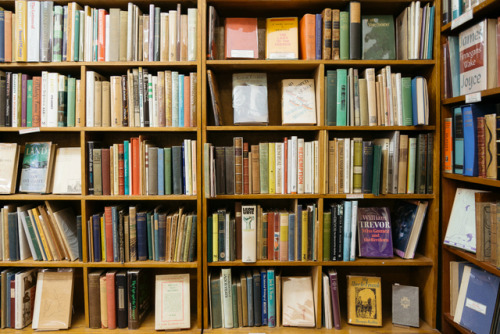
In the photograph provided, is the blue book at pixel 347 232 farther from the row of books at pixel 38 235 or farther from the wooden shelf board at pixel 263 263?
the row of books at pixel 38 235

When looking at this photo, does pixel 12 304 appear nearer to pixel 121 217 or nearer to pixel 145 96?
pixel 121 217

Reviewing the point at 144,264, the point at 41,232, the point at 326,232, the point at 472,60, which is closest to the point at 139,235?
the point at 144,264

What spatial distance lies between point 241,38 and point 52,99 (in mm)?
1095

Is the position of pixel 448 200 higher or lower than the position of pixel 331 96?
lower

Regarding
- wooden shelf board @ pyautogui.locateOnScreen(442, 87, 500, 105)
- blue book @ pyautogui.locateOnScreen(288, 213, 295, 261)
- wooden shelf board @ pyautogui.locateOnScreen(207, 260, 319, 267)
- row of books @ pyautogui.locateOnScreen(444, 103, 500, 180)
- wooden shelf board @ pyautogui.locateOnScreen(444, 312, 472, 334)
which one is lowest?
wooden shelf board @ pyautogui.locateOnScreen(444, 312, 472, 334)

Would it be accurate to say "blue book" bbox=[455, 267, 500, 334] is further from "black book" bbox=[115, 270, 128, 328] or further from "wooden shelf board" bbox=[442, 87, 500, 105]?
"black book" bbox=[115, 270, 128, 328]

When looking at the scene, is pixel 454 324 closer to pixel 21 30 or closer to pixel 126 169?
pixel 126 169

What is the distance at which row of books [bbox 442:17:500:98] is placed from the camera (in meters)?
1.38

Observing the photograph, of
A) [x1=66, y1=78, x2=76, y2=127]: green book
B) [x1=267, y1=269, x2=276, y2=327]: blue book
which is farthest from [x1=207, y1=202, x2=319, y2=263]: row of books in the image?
[x1=66, y1=78, x2=76, y2=127]: green book

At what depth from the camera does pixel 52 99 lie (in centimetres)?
172

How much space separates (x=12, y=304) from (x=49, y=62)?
1.34 meters

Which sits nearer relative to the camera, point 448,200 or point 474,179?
point 474,179

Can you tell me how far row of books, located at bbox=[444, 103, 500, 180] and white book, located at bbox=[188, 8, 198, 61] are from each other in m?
1.37

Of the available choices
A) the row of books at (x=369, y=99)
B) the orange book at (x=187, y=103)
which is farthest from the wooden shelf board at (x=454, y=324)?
the orange book at (x=187, y=103)
